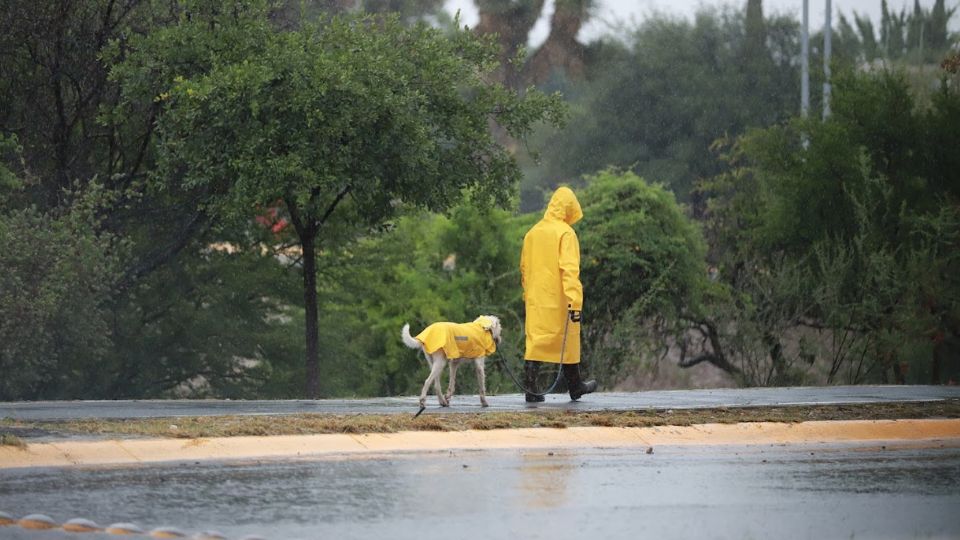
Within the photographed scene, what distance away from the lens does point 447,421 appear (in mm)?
12242

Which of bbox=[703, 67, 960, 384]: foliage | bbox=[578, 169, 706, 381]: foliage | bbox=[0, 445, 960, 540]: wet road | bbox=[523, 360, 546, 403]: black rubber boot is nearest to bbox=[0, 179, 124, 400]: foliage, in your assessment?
bbox=[523, 360, 546, 403]: black rubber boot

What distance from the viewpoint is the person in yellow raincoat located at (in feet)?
47.2

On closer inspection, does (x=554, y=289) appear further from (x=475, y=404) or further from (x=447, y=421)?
(x=447, y=421)

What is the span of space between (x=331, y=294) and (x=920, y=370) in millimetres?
10847

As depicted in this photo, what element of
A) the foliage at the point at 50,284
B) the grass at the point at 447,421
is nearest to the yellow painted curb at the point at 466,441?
the grass at the point at 447,421

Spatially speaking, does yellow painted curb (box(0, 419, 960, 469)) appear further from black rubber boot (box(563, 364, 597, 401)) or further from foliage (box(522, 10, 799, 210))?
foliage (box(522, 10, 799, 210))

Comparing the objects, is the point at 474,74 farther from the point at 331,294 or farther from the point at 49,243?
the point at 331,294

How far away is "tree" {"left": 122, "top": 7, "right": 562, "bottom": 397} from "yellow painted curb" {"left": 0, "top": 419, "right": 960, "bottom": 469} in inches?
316

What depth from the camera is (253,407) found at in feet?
48.5

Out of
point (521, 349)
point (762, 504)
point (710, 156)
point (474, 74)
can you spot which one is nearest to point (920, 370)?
point (521, 349)

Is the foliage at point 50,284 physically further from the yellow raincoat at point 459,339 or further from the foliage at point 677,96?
the foliage at point 677,96

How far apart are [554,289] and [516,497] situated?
5720 millimetres

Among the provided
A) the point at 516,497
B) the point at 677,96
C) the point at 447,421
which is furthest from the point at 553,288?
the point at 677,96

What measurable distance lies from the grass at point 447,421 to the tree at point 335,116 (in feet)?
23.1
